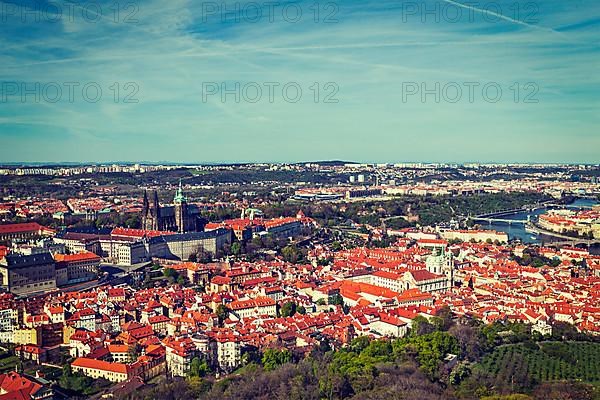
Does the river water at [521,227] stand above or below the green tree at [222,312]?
below

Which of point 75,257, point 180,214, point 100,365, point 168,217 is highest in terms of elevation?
point 180,214

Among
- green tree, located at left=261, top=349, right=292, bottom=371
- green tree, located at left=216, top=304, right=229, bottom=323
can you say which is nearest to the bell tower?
green tree, located at left=216, top=304, right=229, bottom=323

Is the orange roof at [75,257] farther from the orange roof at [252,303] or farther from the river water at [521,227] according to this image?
the river water at [521,227]

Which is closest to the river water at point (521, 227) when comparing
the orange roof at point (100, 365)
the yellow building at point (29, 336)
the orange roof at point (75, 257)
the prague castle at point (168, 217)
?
the prague castle at point (168, 217)

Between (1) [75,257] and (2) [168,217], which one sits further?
(2) [168,217]

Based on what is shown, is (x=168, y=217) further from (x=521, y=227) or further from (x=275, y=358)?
(x=521, y=227)

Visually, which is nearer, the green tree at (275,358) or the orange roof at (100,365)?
the orange roof at (100,365)

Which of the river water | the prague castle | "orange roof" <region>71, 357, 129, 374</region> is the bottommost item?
the river water

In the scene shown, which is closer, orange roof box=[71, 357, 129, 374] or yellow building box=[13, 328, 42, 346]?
orange roof box=[71, 357, 129, 374]

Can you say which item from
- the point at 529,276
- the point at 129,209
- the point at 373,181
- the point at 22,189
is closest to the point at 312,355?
the point at 529,276

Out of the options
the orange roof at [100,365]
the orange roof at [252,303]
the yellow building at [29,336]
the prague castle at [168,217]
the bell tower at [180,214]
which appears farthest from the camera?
the bell tower at [180,214]

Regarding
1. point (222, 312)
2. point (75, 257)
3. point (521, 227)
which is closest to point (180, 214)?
point (75, 257)

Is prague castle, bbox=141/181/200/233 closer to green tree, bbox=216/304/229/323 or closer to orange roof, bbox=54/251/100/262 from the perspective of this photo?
orange roof, bbox=54/251/100/262

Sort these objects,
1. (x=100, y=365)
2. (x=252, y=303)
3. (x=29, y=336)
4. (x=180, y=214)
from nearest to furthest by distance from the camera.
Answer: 1. (x=100, y=365)
2. (x=29, y=336)
3. (x=252, y=303)
4. (x=180, y=214)
